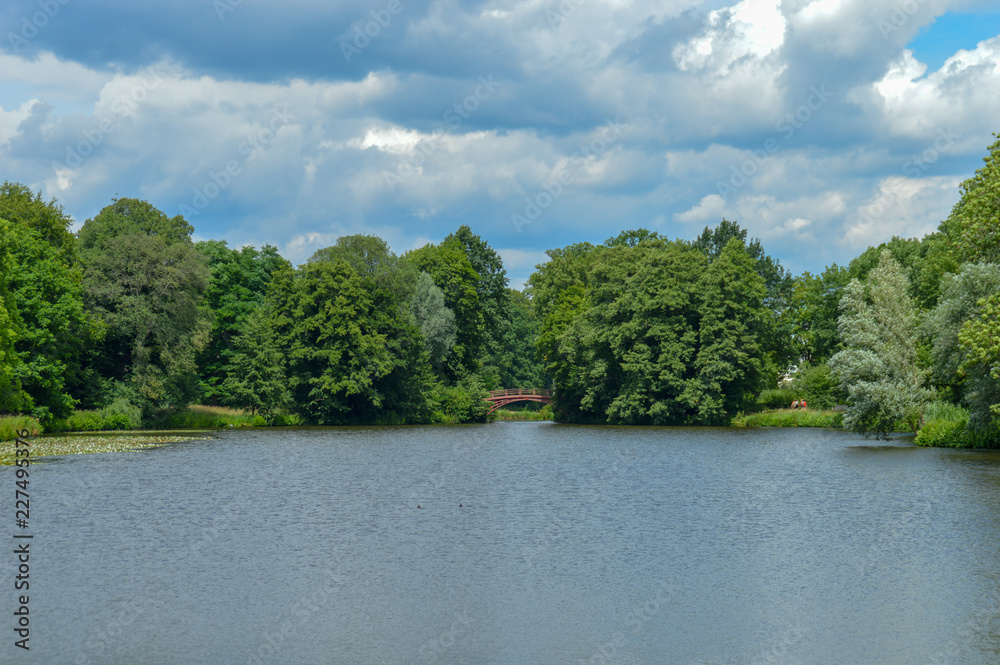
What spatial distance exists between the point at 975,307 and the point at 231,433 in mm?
50353

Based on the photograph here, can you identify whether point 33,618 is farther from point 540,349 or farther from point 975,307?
point 540,349

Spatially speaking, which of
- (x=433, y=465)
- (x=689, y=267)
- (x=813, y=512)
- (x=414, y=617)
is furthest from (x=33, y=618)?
(x=689, y=267)

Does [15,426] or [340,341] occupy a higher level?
[340,341]

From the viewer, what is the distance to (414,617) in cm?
1461

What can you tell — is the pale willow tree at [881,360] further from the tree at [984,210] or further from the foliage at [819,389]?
the foliage at [819,389]

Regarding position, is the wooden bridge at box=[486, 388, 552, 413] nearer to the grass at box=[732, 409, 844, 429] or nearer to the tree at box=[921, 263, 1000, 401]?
the grass at box=[732, 409, 844, 429]

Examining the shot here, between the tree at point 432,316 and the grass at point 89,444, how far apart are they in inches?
1151

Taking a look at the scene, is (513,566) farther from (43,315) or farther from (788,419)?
(788,419)

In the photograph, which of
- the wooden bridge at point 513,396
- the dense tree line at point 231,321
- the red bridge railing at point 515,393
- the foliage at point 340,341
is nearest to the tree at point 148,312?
the dense tree line at point 231,321

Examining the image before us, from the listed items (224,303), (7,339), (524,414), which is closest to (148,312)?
(7,339)

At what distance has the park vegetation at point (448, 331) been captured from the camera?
163 feet

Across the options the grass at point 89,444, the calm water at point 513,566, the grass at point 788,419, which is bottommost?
the calm water at point 513,566

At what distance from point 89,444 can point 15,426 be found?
678 centimetres

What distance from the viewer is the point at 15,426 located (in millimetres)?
51531
